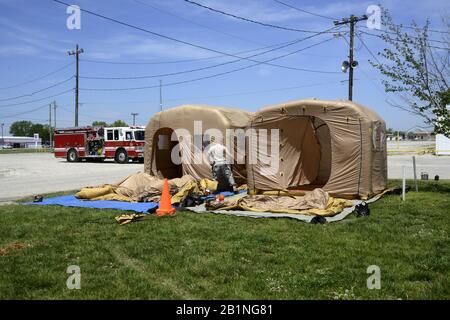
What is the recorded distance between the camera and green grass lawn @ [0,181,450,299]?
4.79 m

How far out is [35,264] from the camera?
227 inches

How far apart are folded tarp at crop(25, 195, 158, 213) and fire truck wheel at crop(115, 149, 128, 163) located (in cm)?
1864

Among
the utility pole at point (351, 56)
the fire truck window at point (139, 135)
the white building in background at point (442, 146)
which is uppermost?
the utility pole at point (351, 56)

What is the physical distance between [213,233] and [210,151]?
5.88 m

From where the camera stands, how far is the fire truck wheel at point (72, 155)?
33.1 meters

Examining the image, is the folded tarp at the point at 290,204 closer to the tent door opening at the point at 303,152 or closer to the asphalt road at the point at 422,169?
the tent door opening at the point at 303,152

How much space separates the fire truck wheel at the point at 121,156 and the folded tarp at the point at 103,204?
18640mm

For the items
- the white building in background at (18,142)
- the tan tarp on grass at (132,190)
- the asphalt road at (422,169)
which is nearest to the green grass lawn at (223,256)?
the tan tarp on grass at (132,190)

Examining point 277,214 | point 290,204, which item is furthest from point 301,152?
point 277,214

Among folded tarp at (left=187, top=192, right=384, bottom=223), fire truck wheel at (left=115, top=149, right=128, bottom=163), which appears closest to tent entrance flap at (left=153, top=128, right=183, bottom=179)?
folded tarp at (left=187, top=192, right=384, bottom=223)

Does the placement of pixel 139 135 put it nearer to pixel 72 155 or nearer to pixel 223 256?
pixel 72 155

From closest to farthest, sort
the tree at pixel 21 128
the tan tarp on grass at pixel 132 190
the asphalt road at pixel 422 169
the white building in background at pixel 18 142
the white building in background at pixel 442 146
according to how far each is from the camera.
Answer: the tan tarp on grass at pixel 132 190
the asphalt road at pixel 422 169
the white building in background at pixel 442 146
the white building in background at pixel 18 142
the tree at pixel 21 128

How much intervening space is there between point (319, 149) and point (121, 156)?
18.5 metres
